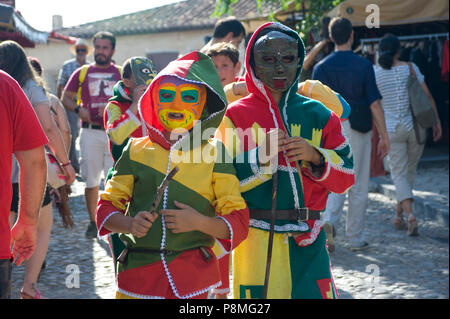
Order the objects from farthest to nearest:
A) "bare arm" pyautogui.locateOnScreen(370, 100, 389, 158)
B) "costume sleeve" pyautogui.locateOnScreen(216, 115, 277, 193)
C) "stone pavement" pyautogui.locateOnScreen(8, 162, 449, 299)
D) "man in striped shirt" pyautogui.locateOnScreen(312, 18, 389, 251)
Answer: "bare arm" pyautogui.locateOnScreen(370, 100, 389, 158)
"man in striped shirt" pyautogui.locateOnScreen(312, 18, 389, 251)
"stone pavement" pyautogui.locateOnScreen(8, 162, 449, 299)
"costume sleeve" pyautogui.locateOnScreen(216, 115, 277, 193)

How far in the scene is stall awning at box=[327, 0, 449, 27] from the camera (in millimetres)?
10422

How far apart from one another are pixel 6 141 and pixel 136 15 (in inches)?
1414

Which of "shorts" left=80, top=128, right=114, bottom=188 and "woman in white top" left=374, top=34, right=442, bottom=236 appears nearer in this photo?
"shorts" left=80, top=128, right=114, bottom=188

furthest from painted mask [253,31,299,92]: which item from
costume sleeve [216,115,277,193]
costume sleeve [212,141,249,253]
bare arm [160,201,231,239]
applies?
bare arm [160,201,231,239]

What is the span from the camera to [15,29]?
9484 millimetres

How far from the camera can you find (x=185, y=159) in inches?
134

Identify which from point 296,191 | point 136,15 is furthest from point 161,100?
point 136,15

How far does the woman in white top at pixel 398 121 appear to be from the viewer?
28.5 ft

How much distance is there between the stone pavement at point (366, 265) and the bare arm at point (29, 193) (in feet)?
8.38

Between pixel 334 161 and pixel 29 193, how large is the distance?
1456 mm

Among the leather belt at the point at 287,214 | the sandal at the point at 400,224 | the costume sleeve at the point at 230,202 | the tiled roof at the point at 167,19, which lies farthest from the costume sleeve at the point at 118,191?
the tiled roof at the point at 167,19

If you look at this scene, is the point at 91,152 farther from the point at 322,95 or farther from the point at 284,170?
the point at 284,170

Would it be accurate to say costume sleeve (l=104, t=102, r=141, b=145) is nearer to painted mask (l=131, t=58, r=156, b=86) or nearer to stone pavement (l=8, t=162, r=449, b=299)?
painted mask (l=131, t=58, r=156, b=86)

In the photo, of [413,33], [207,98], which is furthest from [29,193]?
[413,33]
